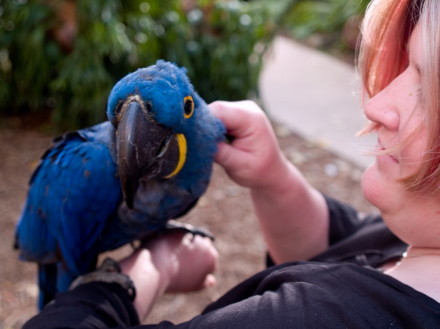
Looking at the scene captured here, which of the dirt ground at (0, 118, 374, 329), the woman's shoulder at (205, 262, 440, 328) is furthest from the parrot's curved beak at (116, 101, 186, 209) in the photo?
the dirt ground at (0, 118, 374, 329)

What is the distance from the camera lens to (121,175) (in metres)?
0.91

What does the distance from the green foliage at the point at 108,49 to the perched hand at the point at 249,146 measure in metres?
1.96

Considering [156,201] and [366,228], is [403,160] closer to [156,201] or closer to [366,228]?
[366,228]

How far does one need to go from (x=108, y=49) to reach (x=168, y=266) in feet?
6.91

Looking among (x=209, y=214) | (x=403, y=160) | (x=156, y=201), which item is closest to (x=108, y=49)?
(x=209, y=214)

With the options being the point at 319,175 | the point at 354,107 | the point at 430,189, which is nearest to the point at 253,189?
the point at 430,189

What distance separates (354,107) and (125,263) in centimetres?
384

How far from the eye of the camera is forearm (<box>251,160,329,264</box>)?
120 centimetres

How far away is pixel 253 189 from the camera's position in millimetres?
1246

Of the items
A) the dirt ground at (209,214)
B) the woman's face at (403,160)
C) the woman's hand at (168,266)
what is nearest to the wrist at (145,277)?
the woman's hand at (168,266)

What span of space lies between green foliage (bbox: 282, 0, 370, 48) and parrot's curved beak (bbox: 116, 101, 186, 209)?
218 inches

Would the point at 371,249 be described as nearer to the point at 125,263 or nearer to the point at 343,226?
the point at 343,226

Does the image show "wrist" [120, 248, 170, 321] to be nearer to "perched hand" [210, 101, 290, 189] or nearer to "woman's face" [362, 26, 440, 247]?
"perched hand" [210, 101, 290, 189]

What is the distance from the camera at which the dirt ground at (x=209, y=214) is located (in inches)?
85.5
